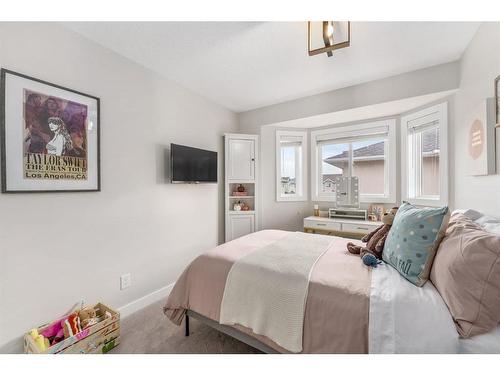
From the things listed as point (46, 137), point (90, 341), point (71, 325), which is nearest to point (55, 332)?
point (71, 325)

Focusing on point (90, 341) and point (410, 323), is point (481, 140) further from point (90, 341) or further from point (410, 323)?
point (90, 341)

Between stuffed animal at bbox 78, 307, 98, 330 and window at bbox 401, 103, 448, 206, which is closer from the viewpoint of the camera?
stuffed animal at bbox 78, 307, 98, 330

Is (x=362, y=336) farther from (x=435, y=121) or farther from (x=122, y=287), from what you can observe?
(x=435, y=121)

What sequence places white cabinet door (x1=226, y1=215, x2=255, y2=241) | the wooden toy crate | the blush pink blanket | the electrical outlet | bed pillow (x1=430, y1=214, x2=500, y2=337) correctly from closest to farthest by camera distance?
bed pillow (x1=430, y1=214, x2=500, y2=337), the blush pink blanket, the wooden toy crate, the electrical outlet, white cabinet door (x1=226, y1=215, x2=255, y2=241)

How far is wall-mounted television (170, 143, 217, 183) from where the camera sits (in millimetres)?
2367

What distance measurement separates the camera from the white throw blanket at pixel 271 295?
117 centimetres

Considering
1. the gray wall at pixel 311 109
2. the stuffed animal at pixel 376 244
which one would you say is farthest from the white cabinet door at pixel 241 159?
A: the stuffed animal at pixel 376 244

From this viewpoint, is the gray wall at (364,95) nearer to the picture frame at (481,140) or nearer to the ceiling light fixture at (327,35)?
the picture frame at (481,140)

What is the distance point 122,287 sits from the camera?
1998 millimetres

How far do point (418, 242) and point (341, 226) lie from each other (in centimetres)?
177

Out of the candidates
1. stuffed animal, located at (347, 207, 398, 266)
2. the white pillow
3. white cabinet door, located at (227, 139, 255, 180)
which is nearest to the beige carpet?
stuffed animal, located at (347, 207, 398, 266)

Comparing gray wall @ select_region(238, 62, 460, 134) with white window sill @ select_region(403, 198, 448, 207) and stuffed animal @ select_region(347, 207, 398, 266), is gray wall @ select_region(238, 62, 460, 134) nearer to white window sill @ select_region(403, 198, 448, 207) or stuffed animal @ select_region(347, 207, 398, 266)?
white window sill @ select_region(403, 198, 448, 207)

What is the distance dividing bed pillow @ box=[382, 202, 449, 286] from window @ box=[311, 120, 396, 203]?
6.51ft
